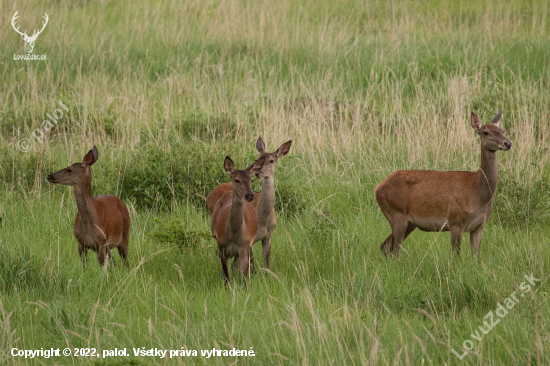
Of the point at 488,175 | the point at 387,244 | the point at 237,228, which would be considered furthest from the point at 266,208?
the point at 488,175

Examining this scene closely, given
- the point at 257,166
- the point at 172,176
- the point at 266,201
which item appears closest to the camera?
the point at 257,166

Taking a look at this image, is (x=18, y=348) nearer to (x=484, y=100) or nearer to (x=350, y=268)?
(x=350, y=268)

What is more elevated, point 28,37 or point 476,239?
point 28,37

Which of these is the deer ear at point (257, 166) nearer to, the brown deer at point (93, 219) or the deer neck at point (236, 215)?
the deer neck at point (236, 215)

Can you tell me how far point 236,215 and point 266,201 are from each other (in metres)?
0.68

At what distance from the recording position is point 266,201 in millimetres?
7449

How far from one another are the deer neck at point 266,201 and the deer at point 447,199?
104 centimetres

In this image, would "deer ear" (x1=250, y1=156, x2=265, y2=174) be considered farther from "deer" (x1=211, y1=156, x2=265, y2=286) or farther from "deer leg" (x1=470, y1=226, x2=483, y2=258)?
"deer leg" (x1=470, y1=226, x2=483, y2=258)

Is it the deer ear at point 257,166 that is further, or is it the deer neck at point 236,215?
the deer ear at point 257,166

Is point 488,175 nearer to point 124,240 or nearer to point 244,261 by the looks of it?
point 244,261

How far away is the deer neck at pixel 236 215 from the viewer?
6.81m

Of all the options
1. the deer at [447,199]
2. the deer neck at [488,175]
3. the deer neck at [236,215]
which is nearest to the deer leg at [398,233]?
the deer at [447,199]

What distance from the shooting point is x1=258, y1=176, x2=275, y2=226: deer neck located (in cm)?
740

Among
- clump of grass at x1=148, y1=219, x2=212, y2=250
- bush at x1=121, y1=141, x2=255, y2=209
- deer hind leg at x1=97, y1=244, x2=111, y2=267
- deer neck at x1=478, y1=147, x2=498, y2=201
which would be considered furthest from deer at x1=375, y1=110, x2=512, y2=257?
deer hind leg at x1=97, y1=244, x2=111, y2=267
